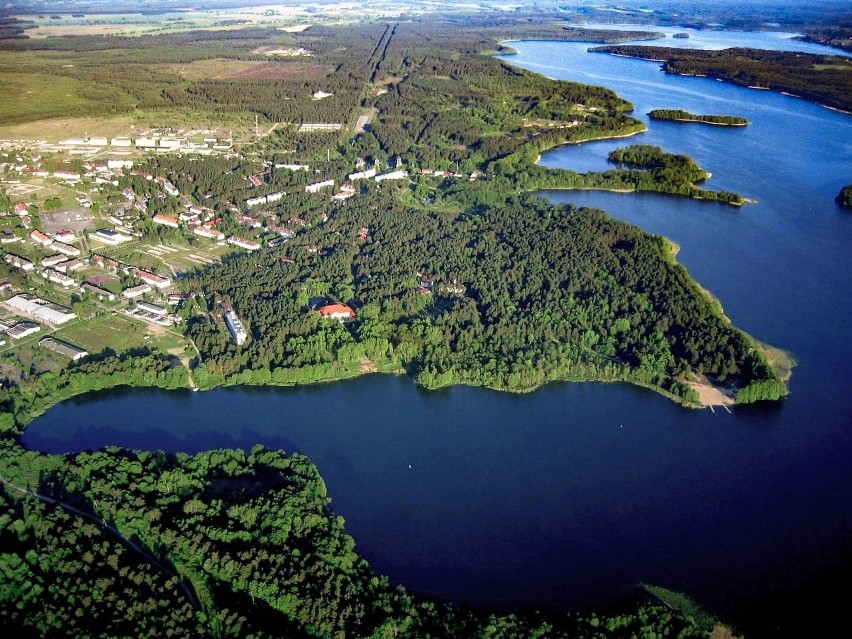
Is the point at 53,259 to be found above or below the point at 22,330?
below

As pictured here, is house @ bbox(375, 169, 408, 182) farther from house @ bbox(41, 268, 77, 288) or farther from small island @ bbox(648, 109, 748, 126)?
small island @ bbox(648, 109, 748, 126)

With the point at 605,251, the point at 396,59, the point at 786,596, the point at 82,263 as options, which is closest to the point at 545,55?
the point at 396,59

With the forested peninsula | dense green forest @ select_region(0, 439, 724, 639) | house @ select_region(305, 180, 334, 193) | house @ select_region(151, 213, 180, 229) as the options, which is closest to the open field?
the forested peninsula

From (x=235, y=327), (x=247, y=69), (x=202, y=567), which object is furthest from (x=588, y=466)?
(x=247, y=69)

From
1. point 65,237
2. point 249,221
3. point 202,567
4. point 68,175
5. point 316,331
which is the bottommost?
point 68,175

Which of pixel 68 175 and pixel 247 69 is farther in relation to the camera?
pixel 247 69

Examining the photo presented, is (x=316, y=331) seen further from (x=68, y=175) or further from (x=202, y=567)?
(x=68, y=175)

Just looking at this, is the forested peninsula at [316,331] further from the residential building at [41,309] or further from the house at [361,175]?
the house at [361,175]
